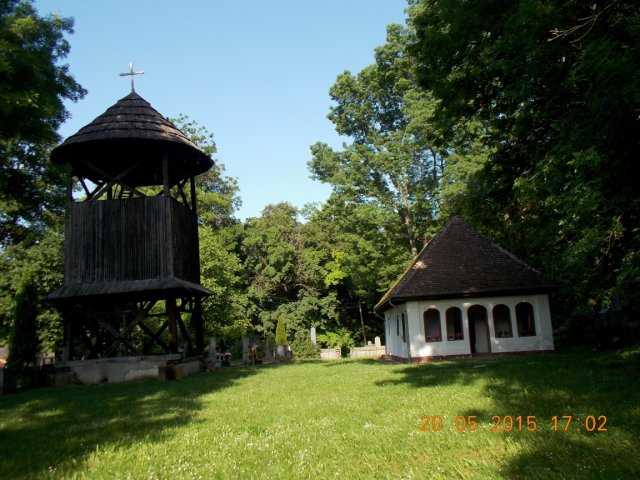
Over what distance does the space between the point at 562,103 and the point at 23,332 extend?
2138 centimetres

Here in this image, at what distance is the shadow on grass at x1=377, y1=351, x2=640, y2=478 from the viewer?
4.48 m

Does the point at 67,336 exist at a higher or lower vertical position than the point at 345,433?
higher

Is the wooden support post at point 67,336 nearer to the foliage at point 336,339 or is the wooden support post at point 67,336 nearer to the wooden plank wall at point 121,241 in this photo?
the wooden plank wall at point 121,241

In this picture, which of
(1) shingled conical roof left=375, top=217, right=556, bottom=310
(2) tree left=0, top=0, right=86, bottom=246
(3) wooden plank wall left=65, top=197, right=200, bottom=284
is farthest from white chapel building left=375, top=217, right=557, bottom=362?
(2) tree left=0, top=0, right=86, bottom=246

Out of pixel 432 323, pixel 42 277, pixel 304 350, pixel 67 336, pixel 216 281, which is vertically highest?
pixel 42 277

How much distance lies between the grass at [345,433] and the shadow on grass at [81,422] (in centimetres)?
3

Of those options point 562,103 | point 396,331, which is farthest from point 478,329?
point 562,103

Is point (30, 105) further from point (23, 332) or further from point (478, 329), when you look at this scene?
point (478, 329)

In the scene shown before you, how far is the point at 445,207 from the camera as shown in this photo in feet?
104

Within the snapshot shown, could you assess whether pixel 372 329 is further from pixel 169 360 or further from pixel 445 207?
pixel 169 360
